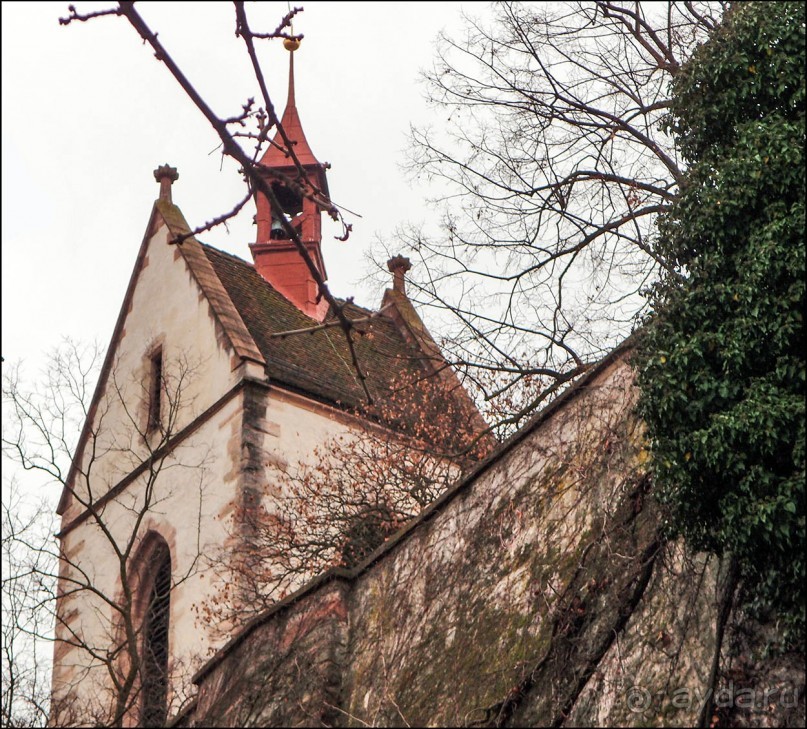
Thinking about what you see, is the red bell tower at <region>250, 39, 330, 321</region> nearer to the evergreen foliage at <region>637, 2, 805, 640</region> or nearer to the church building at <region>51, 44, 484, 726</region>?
the church building at <region>51, 44, 484, 726</region>

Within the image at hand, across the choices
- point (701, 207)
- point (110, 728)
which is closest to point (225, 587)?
point (110, 728)

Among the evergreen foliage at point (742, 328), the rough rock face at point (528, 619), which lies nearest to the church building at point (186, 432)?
the rough rock face at point (528, 619)

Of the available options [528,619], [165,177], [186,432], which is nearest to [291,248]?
[165,177]

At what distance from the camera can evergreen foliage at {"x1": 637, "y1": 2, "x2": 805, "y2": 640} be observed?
7.76 m

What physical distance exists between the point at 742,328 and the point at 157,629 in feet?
42.8

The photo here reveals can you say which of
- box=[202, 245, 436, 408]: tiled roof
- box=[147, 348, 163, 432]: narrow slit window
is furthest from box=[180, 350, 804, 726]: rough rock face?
box=[147, 348, 163, 432]: narrow slit window

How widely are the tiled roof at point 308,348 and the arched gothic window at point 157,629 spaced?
9.73ft

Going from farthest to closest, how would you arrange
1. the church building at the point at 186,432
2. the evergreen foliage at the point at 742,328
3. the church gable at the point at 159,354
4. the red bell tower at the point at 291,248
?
the red bell tower at the point at 291,248, the church gable at the point at 159,354, the church building at the point at 186,432, the evergreen foliage at the point at 742,328

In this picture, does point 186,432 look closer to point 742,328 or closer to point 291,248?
point 291,248

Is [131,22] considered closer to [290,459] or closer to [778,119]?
[778,119]

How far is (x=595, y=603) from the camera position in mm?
8992

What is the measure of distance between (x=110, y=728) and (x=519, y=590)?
16.8 feet

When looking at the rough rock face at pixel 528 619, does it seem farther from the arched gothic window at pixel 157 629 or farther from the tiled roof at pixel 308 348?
the tiled roof at pixel 308 348

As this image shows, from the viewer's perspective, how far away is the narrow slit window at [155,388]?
2127 cm
